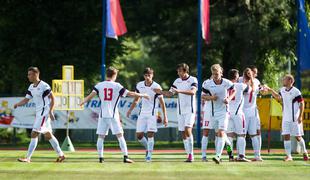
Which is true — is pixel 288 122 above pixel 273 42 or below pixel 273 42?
below

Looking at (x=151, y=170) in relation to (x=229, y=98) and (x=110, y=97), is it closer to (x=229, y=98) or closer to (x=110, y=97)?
(x=110, y=97)

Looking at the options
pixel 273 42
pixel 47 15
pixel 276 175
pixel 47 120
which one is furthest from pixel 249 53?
pixel 276 175

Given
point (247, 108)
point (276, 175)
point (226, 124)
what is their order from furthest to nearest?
point (247, 108)
point (226, 124)
point (276, 175)

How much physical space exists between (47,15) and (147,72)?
61.0ft

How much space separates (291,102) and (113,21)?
893 centimetres

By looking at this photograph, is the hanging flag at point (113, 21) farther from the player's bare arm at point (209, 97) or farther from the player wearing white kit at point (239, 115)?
the player's bare arm at point (209, 97)

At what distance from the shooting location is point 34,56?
38.3m

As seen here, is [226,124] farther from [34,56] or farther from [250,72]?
[34,56]

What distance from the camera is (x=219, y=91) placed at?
64.5ft

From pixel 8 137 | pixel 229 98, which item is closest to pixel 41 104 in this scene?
pixel 229 98

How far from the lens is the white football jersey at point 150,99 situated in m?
20.7

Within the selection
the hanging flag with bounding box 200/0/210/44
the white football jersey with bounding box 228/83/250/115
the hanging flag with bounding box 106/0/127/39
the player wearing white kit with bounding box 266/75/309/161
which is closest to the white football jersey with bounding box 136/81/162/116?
the white football jersey with bounding box 228/83/250/115

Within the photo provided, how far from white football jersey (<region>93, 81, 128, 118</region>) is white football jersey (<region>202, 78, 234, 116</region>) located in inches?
76.1

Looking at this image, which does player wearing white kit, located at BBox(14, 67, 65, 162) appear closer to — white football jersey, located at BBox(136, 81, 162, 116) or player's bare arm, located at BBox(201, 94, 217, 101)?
white football jersey, located at BBox(136, 81, 162, 116)
